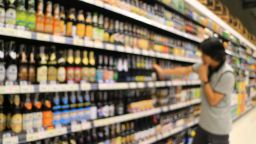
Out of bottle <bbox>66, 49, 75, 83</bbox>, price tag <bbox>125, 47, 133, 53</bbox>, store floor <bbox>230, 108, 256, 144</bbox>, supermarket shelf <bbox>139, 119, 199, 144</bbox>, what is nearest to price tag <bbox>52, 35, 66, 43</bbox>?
bottle <bbox>66, 49, 75, 83</bbox>

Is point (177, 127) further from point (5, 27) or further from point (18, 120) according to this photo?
point (5, 27)

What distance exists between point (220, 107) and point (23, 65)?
181 centimetres

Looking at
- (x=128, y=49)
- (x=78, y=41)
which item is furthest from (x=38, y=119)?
(x=128, y=49)

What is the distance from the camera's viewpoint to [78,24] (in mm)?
2908

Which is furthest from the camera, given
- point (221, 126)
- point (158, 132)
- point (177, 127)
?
point (177, 127)

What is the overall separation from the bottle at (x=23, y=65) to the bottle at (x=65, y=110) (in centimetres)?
48

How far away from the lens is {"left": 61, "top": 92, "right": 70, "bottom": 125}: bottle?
275 cm

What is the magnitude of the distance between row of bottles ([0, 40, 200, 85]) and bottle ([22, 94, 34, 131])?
6.5 inches

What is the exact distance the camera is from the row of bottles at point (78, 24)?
2398 millimetres

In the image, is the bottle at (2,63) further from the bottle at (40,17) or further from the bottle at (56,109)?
the bottle at (56,109)

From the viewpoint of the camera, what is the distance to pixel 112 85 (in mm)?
Answer: 3273

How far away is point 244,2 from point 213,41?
10946 millimetres

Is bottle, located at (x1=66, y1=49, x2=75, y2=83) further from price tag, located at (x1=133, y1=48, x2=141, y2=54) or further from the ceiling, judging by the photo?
the ceiling

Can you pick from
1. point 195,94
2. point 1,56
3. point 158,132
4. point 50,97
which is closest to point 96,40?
point 50,97
